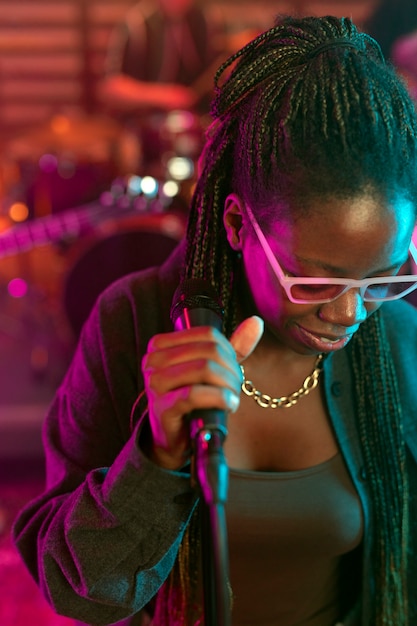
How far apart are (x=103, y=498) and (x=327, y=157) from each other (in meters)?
0.47

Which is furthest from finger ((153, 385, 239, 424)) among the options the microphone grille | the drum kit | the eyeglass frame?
the drum kit

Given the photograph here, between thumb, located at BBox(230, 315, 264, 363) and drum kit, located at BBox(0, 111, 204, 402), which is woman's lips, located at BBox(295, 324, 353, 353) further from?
drum kit, located at BBox(0, 111, 204, 402)

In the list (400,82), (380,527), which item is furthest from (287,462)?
(400,82)

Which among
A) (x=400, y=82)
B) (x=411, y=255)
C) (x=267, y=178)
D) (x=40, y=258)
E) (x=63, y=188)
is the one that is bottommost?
(x=40, y=258)

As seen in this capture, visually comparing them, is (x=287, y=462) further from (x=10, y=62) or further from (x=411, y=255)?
(x=10, y=62)

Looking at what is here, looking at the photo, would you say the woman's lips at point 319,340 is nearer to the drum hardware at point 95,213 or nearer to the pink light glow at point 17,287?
the drum hardware at point 95,213

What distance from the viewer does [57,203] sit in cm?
343

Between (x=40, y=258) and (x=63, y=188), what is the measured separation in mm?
1562

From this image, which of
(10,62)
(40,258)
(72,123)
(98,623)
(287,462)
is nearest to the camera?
(98,623)

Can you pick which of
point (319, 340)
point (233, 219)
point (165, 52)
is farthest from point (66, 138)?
point (319, 340)

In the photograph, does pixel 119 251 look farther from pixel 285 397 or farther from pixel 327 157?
pixel 327 157

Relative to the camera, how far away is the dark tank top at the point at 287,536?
107cm

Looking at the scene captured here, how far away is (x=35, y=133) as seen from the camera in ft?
14.7

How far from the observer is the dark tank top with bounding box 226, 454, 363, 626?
1.07 meters
